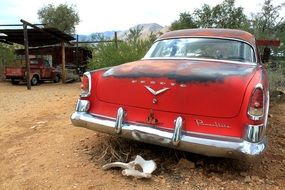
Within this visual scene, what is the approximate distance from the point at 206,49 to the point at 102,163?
2063mm

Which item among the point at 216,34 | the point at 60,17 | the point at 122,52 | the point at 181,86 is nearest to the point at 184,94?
the point at 181,86

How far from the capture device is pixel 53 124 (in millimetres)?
6453

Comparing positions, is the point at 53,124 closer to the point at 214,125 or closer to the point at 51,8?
the point at 214,125

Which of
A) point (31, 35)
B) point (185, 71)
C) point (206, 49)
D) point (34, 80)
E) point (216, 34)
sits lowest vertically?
point (34, 80)

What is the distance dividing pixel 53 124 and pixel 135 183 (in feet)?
9.98

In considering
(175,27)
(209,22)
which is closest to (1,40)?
(175,27)

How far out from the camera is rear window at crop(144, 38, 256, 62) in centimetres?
492

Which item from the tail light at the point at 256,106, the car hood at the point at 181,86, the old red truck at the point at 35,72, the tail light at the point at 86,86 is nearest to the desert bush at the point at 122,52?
the old red truck at the point at 35,72

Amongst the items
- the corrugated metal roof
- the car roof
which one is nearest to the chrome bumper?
the car roof

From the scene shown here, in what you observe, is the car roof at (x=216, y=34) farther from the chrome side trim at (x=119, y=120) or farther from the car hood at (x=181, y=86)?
the chrome side trim at (x=119, y=120)

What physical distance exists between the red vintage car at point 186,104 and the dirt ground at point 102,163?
381mm

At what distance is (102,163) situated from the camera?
443 centimetres

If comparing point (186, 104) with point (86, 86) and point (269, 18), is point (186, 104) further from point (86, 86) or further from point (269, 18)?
point (269, 18)

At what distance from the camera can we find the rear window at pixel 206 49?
4922mm
